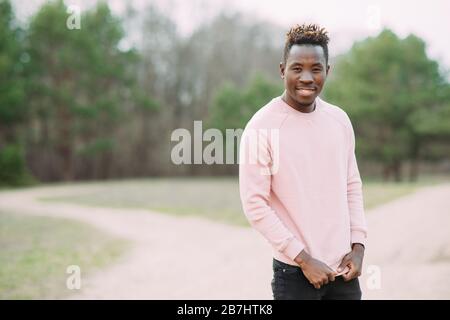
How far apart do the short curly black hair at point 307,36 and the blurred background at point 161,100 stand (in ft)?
34.3

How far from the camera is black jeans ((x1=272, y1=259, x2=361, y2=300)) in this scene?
6.36ft

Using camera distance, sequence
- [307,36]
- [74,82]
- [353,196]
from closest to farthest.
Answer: [307,36]
[353,196]
[74,82]

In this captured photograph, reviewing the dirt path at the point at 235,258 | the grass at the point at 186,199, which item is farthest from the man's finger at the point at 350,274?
the grass at the point at 186,199

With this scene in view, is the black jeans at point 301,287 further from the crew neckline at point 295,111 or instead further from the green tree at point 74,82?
the green tree at point 74,82

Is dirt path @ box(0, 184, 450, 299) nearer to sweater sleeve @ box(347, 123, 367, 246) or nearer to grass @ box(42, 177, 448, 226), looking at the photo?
grass @ box(42, 177, 448, 226)

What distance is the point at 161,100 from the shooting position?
30.1 metres

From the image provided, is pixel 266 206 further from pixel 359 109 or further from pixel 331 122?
pixel 359 109

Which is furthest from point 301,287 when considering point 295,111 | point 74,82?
point 74,82

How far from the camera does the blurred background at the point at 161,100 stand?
1917cm

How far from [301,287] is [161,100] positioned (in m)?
28.7

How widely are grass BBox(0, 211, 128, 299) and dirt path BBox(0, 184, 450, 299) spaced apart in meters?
0.33

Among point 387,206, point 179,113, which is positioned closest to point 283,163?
point 387,206

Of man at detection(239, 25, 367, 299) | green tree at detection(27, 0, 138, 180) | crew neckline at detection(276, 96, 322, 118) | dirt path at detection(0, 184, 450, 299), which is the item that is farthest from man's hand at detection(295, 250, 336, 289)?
green tree at detection(27, 0, 138, 180)

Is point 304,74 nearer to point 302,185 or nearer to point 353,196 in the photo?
point 302,185
